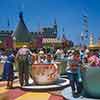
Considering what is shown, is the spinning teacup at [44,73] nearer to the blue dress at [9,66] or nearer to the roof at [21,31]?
the blue dress at [9,66]

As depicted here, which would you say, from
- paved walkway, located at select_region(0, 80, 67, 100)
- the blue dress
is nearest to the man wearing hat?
the blue dress

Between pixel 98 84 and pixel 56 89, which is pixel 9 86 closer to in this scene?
pixel 56 89

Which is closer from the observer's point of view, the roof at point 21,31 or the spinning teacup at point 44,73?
the spinning teacup at point 44,73

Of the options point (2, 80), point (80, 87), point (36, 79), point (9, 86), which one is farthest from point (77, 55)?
point (2, 80)

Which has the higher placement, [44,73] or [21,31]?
[21,31]

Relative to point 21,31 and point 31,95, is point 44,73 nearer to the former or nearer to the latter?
point 31,95

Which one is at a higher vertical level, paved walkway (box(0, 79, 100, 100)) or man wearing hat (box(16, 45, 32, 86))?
man wearing hat (box(16, 45, 32, 86))

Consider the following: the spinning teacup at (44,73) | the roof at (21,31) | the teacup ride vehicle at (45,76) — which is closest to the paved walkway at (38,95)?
the teacup ride vehicle at (45,76)

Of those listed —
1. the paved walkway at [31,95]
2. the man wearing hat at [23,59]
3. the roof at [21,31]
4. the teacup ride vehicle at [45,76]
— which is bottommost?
the paved walkway at [31,95]

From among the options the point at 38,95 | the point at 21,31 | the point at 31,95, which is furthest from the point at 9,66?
the point at 21,31

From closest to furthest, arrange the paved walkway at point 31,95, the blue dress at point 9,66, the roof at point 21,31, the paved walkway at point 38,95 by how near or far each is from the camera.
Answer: the paved walkway at point 38,95 < the paved walkway at point 31,95 < the blue dress at point 9,66 < the roof at point 21,31

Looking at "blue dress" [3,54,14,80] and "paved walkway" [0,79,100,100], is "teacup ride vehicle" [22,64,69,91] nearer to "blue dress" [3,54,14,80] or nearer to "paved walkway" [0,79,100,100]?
"paved walkway" [0,79,100,100]

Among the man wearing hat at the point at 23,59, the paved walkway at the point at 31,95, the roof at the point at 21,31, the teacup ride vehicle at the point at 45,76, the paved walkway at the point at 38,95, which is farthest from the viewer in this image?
the roof at the point at 21,31

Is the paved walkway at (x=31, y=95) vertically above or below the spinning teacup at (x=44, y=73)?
below
